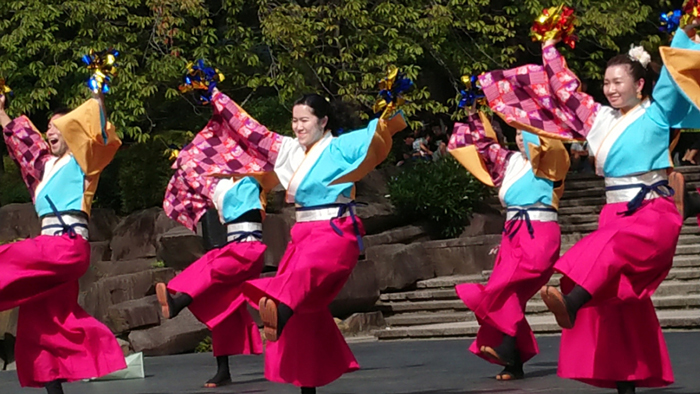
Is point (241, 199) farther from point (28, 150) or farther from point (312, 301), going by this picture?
point (312, 301)

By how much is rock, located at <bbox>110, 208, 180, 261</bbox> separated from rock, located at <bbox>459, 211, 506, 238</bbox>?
3.59m

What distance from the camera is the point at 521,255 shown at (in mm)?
7543

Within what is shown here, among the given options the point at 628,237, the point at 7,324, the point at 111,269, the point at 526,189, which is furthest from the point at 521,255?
the point at 111,269

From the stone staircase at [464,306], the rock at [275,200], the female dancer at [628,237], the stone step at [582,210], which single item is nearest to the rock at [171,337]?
the stone staircase at [464,306]

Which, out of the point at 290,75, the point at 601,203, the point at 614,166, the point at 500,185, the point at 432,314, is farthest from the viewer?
the point at 601,203

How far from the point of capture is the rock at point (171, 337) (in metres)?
11.2

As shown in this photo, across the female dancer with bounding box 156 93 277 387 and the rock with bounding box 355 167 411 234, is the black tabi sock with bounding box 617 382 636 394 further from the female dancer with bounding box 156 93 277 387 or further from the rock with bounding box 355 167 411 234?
the rock with bounding box 355 167 411 234

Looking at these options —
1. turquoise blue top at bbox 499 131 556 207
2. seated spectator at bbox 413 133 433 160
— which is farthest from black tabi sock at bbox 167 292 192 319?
seated spectator at bbox 413 133 433 160

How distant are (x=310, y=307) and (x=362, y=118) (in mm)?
8190

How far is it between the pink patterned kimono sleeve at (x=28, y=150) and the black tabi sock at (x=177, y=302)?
1088 mm

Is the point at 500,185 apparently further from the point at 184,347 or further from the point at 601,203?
the point at 601,203

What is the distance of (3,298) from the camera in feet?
21.1

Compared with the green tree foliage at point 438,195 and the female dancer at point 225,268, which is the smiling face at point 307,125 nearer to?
the female dancer at point 225,268

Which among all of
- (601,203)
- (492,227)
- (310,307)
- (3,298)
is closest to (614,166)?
(310,307)
